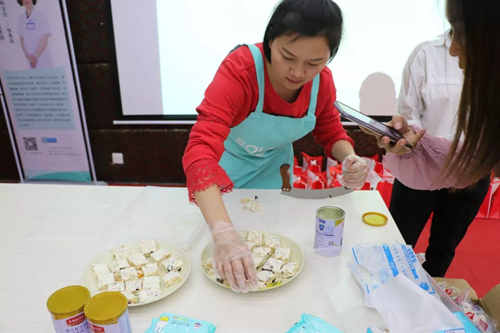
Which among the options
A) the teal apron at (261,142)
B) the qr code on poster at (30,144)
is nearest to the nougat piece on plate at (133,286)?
the teal apron at (261,142)

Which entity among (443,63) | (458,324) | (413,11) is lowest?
(458,324)

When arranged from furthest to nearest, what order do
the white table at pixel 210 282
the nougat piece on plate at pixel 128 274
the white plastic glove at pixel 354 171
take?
the white plastic glove at pixel 354 171, the nougat piece on plate at pixel 128 274, the white table at pixel 210 282

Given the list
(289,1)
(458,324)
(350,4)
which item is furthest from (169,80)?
(458,324)

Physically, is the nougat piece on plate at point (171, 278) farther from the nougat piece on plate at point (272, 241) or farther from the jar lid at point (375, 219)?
the jar lid at point (375, 219)

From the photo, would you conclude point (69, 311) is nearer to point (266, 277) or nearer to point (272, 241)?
point (266, 277)

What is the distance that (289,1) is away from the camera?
1109 mm

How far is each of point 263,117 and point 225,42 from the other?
5.47 ft

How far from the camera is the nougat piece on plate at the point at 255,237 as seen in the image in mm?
1063

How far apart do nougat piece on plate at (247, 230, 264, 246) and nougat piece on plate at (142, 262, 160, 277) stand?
0.94 ft

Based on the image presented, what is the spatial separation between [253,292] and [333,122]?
3.03 feet

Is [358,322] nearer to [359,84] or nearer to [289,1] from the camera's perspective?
[289,1]

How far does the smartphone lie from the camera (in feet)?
3.69

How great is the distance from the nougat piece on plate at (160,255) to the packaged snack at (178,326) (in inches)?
10.4

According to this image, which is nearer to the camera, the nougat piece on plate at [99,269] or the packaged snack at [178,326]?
the packaged snack at [178,326]
